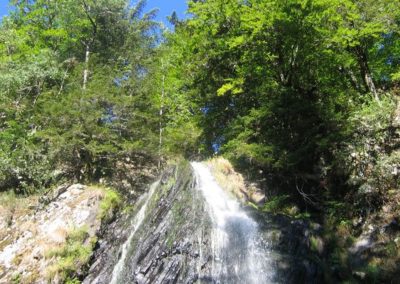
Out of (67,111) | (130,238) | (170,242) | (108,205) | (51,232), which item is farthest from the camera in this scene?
(67,111)


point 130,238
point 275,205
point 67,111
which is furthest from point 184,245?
point 67,111

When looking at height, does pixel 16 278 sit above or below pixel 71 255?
below

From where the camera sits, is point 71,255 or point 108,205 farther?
point 108,205

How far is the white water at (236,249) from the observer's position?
29.9 feet

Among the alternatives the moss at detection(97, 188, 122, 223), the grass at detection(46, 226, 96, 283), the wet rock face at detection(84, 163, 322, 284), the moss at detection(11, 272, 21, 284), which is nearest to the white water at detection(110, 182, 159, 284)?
the wet rock face at detection(84, 163, 322, 284)

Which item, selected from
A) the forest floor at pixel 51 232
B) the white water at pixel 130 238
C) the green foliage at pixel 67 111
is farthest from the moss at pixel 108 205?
the white water at pixel 130 238

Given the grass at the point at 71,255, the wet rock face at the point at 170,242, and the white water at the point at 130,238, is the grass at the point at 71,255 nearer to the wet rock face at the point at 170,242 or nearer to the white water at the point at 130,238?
the wet rock face at the point at 170,242

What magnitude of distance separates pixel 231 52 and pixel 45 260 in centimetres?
1019

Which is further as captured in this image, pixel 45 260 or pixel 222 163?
pixel 222 163

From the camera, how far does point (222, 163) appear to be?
48.3 feet

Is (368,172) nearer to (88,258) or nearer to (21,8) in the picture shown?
(88,258)

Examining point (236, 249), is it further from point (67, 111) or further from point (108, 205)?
point (67, 111)

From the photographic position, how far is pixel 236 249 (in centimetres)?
961

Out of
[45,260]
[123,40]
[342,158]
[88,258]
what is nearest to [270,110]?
[342,158]
